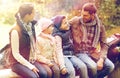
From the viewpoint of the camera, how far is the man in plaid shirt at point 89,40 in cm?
427

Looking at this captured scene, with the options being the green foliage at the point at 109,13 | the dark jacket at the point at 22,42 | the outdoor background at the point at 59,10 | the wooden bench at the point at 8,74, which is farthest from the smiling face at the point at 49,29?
the green foliage at the point at 109,13

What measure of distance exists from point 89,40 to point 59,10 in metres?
2.65

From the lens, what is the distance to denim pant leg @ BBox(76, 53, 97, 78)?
4225mm

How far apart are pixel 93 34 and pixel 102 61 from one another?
34cm

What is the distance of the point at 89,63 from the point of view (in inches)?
167

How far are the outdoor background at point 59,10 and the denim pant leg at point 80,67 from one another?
2.11 metres

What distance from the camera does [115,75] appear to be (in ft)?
16.6

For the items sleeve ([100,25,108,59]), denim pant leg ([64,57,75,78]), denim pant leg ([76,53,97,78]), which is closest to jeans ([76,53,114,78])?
denim pant leg ([76,53,97,78])

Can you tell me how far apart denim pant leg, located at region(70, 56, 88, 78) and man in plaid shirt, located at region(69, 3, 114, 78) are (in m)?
0.09

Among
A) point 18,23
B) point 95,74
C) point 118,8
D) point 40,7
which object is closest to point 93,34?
point 95,74

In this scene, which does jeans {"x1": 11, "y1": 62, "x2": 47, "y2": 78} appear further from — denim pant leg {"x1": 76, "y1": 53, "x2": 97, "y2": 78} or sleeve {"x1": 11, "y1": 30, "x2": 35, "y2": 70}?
denim pant leg {"x1": 76, "y1": 53, "x2": 97, "y2": 78}

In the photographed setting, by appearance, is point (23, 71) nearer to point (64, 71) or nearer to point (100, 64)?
point (64, 71)

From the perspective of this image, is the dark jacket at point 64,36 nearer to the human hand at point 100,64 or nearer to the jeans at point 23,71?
the human hand at point 100,64

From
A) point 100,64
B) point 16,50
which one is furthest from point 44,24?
point 100,64
